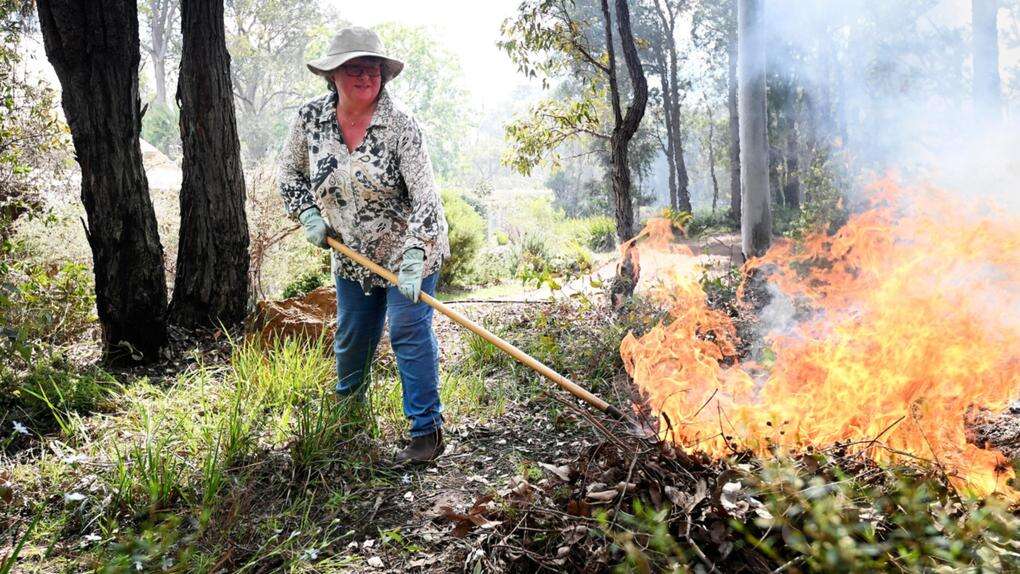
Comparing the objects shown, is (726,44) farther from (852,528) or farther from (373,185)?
(852,528)

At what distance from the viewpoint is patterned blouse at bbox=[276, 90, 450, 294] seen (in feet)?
10.8

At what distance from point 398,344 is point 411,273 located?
0.42m

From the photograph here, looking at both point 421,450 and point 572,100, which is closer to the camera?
point 421,450

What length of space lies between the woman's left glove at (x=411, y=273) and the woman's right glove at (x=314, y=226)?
0.57m

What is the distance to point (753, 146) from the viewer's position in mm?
7297

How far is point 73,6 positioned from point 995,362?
5.70 metres

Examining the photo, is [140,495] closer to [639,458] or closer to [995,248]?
[639,458]

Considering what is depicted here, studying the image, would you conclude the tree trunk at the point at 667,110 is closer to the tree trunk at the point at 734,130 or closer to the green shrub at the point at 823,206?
the tree trunk at the point at 734,130

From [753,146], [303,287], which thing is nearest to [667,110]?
[753,146]

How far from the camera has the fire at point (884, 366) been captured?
2.73 metres

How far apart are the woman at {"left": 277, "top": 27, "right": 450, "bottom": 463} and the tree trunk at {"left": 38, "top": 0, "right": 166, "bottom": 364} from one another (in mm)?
1806

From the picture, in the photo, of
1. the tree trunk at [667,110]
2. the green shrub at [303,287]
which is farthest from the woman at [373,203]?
the tree trunk at [667,110]

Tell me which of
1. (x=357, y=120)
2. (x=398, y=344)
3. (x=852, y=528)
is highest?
(x=357, y=120)

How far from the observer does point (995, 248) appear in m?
3.94
